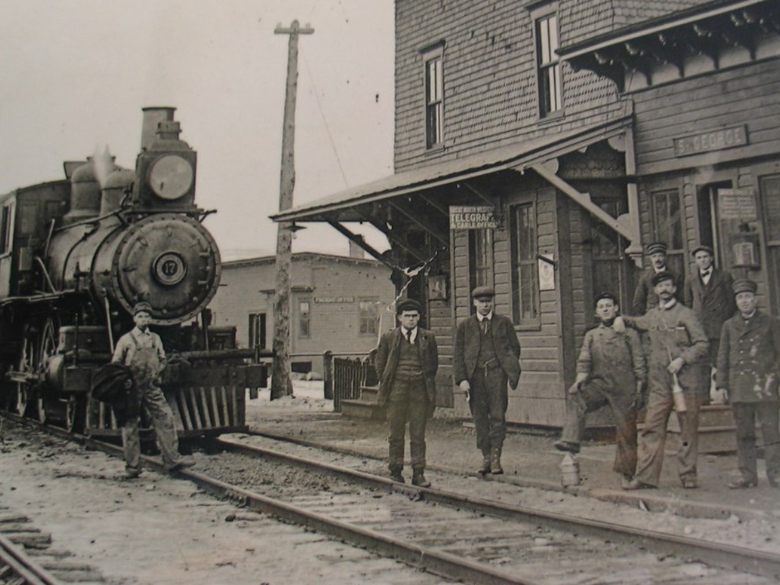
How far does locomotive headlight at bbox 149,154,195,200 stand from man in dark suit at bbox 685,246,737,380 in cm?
636

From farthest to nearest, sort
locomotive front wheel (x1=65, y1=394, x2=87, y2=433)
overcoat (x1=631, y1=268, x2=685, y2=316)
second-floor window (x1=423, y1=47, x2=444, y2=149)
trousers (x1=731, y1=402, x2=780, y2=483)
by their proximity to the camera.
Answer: second-floor window (x1=423, y1=47, x2=444, y2=149) → locomotive front wheel (x1=65, y1=394, x2=87, y2=433) → overcoat (x1=631, y1=268, x2=685, y2=316) → trousers (x1=731, y1=402, x2=780, y2=483)

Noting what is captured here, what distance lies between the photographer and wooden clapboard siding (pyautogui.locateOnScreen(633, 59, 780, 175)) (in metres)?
8.55

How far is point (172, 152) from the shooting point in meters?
10.4

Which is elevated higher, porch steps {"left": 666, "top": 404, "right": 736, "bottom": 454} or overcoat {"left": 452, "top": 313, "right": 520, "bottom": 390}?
overcoat {"left": 452, "top": 313, "right": 520, "bottom": 390}

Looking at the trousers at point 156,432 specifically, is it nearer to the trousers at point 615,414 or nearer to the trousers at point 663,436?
the trousers at point 615,414

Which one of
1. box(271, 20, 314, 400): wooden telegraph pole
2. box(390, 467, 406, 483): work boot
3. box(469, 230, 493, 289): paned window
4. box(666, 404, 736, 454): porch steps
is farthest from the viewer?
box(271, 20, 314, 400): wooden telegraph pole

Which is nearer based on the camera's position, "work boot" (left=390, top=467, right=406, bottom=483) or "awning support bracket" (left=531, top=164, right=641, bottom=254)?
"work boot" (left=390, top=467, right=406, bottom=483)

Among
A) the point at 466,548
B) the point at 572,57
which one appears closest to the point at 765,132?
the point at 572,57

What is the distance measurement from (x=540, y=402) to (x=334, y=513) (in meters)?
4.89

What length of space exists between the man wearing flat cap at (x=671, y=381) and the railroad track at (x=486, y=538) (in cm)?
149

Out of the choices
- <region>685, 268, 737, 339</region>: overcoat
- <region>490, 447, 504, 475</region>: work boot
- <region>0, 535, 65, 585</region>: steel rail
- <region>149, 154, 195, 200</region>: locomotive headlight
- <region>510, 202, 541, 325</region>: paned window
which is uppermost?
<region>149, 154, 195, 200</region>: locomotive headlight

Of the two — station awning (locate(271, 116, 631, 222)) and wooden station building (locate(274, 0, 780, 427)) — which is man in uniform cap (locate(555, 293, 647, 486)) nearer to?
wooden station building (locate(274, 0, 780, 427))

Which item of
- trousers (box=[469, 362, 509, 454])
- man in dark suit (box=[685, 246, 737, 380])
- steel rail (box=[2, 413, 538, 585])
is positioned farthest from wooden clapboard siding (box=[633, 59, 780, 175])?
steel rail (box=[2, 413, 538, 585])

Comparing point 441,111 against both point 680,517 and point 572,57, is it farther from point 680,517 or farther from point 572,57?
point 680,517
